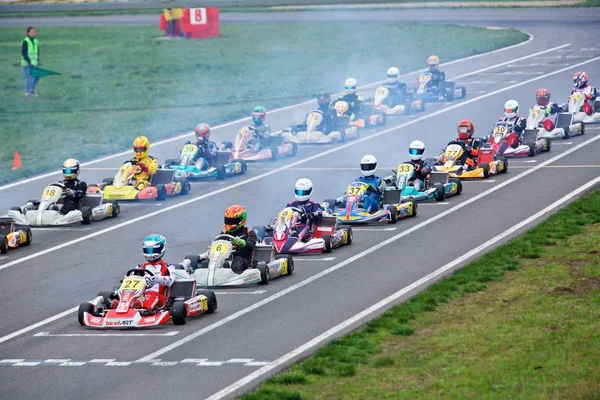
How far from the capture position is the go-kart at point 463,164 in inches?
1248

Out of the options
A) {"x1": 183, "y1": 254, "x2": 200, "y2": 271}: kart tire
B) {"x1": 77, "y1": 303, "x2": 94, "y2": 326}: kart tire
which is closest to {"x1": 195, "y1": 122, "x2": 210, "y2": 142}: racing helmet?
{"x1": 183, "y1": 254, "x2": 200, "y2": 271}: kart tire

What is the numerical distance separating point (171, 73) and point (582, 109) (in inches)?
944

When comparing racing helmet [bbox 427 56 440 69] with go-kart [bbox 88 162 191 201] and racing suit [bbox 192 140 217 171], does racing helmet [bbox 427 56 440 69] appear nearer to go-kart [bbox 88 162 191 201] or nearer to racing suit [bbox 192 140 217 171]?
racing suit [bbox 192 140 217 171]

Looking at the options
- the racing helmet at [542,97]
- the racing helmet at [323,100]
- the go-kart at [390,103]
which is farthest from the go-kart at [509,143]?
the go-kart at [390,103]

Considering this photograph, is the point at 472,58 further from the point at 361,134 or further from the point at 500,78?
the point at 361,134

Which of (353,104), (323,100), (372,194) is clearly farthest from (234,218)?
(353,104)

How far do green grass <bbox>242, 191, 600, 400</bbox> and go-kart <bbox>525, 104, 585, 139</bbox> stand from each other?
16.0 m

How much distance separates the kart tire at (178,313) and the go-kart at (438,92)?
29.6 m

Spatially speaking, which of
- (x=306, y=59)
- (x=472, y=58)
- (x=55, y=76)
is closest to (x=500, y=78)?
(x=472, y=58)

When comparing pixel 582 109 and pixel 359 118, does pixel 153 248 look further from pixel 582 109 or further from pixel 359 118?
pixel 582 109

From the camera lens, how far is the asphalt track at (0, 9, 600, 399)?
16594 mm

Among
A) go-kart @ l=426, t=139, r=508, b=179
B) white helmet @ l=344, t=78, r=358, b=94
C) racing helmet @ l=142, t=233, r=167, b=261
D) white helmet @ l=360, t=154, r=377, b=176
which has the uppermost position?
white helmet @ l=344, t=78, r=358, b=94

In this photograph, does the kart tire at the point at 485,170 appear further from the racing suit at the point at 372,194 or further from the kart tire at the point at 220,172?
the kart tire at the point at 220,172

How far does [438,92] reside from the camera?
156 ft
